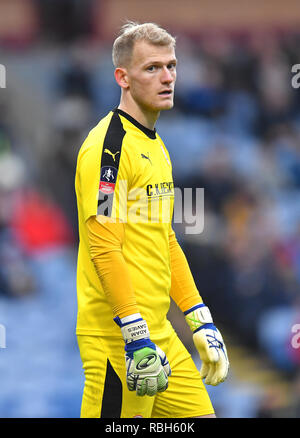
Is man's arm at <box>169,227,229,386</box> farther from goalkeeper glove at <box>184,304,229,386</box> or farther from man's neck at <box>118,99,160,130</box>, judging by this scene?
man's neck at <box>118,99,160,130</box>

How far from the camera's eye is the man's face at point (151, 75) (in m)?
3.54

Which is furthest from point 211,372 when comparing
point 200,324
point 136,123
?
point 136,123

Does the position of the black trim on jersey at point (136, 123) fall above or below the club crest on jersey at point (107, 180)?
above

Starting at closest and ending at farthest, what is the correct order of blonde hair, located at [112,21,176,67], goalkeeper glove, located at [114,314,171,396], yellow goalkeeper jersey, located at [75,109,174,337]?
goalkeeper glove, located at [114,314,171,396] → yellow goalkeeper jersey, located at [75,109,174,337] → blonde hair, located at [112,21,176,67]

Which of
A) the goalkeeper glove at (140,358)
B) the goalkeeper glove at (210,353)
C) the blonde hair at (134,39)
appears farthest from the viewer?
the goalkeeper glove at (210,353)

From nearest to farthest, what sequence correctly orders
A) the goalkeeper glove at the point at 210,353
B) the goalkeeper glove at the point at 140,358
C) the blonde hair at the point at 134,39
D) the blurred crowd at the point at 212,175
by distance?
the goalkeeper glove at the point at 140,358 < the blonde hair at the point at 134,39 < the goalkeeper glove at the point at 210,353 < the blurred crowd at the point at 212,175

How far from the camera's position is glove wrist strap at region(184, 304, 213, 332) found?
3.82 m

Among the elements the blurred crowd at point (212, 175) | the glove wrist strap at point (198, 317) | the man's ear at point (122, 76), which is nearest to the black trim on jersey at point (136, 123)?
the man's ear at point (122, 76)

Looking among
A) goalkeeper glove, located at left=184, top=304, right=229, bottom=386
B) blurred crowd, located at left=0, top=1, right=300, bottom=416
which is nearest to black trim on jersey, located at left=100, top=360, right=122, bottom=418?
goalkeeper glove, located at left=184, top=304, right=229, bottom=386

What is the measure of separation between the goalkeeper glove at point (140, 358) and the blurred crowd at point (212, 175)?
12.6 feet

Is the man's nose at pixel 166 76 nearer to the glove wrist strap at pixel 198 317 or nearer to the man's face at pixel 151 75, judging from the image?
the man's face at pixel 151 75

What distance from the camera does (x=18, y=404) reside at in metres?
7.19

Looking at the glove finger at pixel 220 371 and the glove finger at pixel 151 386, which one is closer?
the glove finger at pixel 151 386

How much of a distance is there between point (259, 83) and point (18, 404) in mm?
4950
